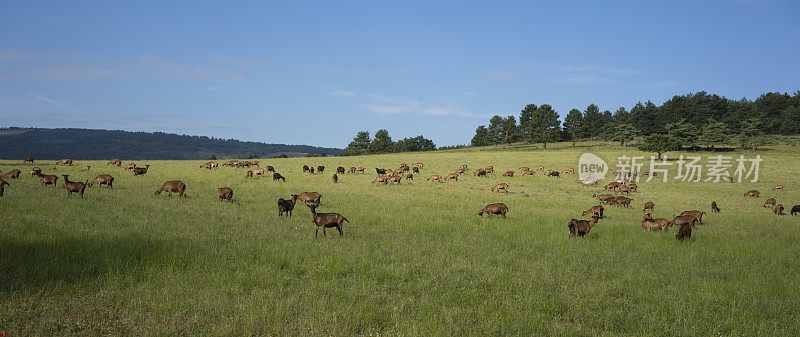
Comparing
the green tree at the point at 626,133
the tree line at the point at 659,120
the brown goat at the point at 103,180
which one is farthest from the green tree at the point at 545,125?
the brown goat at the point at 103,180

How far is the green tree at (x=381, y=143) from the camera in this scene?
139m

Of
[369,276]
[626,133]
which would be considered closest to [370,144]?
[626,133]

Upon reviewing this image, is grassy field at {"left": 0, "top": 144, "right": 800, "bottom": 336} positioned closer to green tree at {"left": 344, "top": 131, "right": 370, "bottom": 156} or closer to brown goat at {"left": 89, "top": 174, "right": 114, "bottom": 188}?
brown goat at {"left": 89, "top": 174, "right": 114, "bottom": 188}

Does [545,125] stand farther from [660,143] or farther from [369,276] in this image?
[369,276]

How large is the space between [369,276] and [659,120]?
429 feet

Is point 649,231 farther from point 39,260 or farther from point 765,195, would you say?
point 765,195

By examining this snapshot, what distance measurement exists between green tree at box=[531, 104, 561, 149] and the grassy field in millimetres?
93264

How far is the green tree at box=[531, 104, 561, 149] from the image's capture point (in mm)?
102500

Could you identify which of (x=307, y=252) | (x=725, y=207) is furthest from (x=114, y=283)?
(x=725, y=207)

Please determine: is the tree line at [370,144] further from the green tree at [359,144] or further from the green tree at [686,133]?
the green tree at [686,133]

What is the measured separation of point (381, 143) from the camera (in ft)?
458

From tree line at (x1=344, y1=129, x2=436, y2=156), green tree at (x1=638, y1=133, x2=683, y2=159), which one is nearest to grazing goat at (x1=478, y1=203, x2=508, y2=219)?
green tree at (x1=638, y1=133, x2=683, y2=159)

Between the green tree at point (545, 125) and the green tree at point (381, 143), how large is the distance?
58.4m

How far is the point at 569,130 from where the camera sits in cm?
10931
